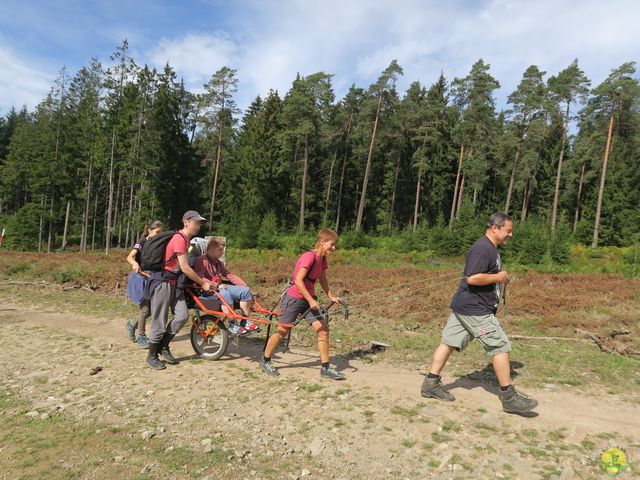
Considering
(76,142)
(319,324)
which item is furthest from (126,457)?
(76,142)

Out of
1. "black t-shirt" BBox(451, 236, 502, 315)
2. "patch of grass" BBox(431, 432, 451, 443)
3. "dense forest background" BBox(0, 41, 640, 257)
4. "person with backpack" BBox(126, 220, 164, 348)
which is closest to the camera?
"patch of grass" BBox(431, 432, 451, 443)

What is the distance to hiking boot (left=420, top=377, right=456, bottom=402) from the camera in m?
4.75

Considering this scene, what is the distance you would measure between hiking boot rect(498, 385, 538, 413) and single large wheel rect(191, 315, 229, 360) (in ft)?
12.9

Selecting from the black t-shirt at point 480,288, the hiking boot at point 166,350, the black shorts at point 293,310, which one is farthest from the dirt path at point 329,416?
the black t-shirt at point 480,288

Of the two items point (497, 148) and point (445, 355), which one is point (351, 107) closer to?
point (497, 148)

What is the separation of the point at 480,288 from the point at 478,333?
500 millimetres

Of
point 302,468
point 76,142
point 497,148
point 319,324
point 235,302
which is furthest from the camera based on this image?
point 497,148

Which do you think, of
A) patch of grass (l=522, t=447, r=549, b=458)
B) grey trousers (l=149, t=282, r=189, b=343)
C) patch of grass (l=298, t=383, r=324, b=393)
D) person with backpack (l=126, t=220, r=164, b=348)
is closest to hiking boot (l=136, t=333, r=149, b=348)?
person with backpack (l=126, t=220, r=164, b=348)

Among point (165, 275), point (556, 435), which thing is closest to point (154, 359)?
point (165, 275)

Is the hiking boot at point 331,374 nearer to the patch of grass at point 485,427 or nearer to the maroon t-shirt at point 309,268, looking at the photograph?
the maroon t-shirt at point 309,268

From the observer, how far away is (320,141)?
45.1 m

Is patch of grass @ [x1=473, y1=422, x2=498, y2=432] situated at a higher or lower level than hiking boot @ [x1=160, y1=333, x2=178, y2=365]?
higher

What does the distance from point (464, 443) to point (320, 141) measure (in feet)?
142

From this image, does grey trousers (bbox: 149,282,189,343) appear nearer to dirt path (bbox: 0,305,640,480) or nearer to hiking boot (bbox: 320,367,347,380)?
dirt path (bbox: 0,305,640,480)
